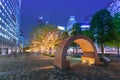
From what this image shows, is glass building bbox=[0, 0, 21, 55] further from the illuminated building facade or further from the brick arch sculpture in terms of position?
the illuminated building facade

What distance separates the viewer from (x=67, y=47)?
62.7 feet

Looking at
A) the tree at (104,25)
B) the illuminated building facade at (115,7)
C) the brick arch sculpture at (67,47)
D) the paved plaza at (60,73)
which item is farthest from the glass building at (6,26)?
the illuminated building facade at (115,7)

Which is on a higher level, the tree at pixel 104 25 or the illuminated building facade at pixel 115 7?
the illuminated building facade at pixel 115 7

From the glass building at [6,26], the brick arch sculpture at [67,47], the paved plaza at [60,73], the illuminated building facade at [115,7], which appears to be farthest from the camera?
the illuminated building facade at [115,7]

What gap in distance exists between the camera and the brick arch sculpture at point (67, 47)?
1797 cm

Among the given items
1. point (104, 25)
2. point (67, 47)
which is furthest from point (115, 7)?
point (67, 47)

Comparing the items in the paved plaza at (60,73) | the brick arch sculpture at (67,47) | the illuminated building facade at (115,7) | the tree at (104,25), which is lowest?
the paved plaza at (60,73)

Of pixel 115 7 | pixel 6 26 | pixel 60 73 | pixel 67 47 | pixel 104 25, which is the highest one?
pixel 115 7

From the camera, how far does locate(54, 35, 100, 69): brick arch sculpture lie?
1797 cm

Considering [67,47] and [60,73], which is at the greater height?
[67,47]

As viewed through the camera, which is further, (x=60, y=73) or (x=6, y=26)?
(x=6, y=26)

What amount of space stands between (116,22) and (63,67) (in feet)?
86.0

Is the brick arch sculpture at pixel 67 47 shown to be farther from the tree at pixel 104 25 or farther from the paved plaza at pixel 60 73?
the tree at pixel 104 25

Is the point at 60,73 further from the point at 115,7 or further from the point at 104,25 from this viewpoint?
the point at 115,7
